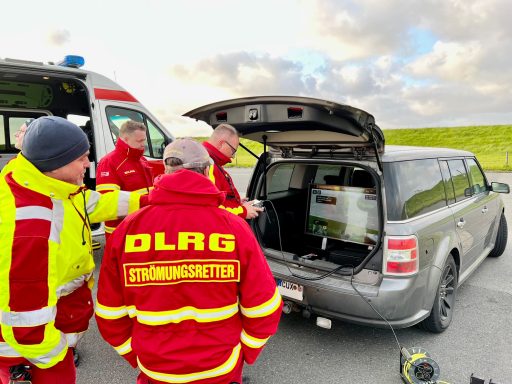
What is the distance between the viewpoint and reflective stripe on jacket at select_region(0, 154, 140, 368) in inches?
56.5

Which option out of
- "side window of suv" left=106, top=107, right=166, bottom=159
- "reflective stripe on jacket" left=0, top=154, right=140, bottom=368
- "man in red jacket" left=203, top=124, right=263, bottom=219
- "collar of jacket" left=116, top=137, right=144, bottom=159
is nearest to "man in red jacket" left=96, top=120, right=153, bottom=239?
"collar of jacket" left=116, top=137, right=144, bottom=159

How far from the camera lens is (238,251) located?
143 cm

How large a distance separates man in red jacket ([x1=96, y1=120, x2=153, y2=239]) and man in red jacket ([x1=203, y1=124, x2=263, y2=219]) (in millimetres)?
776

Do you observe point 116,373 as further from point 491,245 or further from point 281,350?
point 491,245

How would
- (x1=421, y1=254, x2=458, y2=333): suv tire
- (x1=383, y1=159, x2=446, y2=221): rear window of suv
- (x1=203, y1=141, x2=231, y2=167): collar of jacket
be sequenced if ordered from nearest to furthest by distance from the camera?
Answer: (x1=383, y1=159, x2=446, y2=221): rear window of suv, (x1=421, y1=254, x2=458, y2=333): suv tire, (x1=203, y1=141, x2=231, y2=167): collar of jacket

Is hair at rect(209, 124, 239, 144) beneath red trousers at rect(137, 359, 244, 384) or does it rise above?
above

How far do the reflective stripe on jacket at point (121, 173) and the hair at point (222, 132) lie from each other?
86cm

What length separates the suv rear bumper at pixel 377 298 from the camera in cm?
267

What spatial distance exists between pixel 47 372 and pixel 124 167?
2.12 meters

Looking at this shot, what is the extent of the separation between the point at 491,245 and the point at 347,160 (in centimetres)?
301

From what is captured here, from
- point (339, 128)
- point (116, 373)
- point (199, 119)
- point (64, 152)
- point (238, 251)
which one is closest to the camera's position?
point (238, 251)

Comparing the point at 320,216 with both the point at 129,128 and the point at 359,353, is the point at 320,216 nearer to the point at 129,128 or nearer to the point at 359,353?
the point at 359,353

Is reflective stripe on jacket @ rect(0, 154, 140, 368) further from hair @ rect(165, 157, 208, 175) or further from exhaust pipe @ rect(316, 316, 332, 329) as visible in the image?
exhaust pipe @ rect(316, 316, 332, 329)

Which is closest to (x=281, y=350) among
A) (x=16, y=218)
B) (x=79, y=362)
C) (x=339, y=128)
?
(x=79, y=362)
